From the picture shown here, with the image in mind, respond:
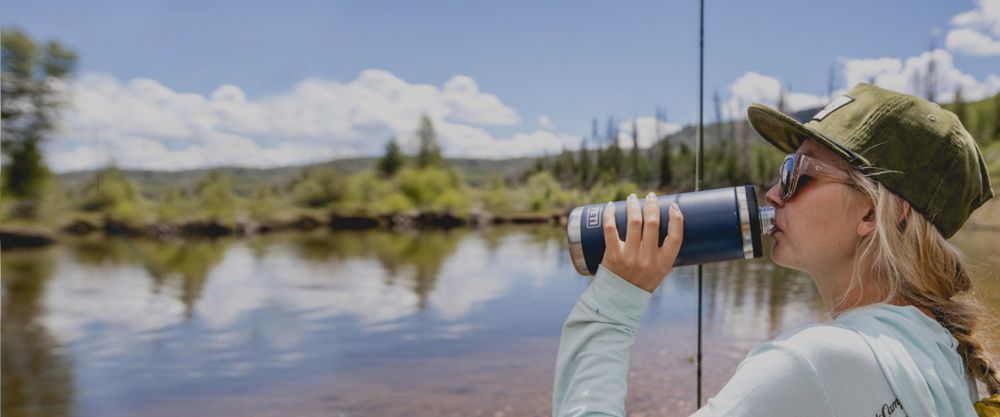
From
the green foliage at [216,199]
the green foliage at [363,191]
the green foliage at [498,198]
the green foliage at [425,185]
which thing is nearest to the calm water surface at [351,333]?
the green foliage at [216,199]

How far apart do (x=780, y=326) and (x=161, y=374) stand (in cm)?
933

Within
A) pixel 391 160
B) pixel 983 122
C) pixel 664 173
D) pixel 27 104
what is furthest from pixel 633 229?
pixel 983 122

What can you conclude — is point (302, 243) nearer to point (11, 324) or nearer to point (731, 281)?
point (11, 324)

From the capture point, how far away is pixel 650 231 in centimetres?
88

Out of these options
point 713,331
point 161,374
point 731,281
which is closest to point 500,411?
point 713,331

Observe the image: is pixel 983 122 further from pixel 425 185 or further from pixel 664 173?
pixel 664 173

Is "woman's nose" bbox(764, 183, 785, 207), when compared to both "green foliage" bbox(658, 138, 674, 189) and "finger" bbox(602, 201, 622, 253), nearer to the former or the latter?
"finger" bbox(602, 201, 622, 253)

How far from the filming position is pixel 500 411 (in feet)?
18.5

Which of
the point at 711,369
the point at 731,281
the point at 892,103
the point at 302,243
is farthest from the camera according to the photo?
the point at 302,243

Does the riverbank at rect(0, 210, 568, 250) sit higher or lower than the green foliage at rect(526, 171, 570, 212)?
lower

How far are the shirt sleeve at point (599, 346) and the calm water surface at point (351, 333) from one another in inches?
26.3

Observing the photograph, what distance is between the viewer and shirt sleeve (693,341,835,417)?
0.67 meters

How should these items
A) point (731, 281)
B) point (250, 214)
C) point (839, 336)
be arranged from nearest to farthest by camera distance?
1. point (839, 336)
2. point (731, 281)
3. point (250, 214)

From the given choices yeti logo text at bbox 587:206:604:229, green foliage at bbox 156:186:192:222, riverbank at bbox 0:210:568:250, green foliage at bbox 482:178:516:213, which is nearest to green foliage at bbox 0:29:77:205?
Answer: riverbank at bbox 0:210:568:250
